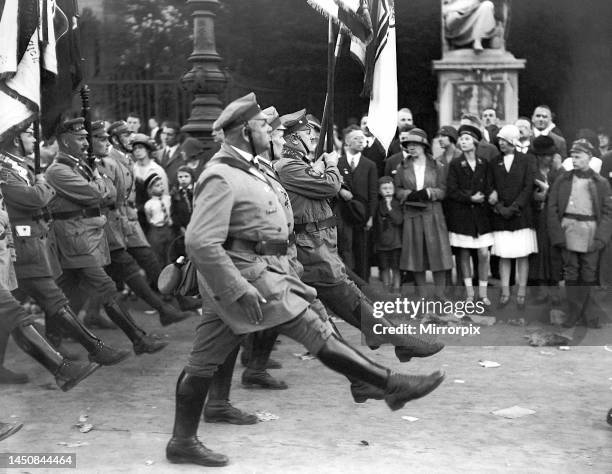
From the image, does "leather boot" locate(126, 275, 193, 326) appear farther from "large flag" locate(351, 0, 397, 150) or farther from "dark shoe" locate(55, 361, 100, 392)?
"large flag" locate(351, 0, 397, 150)

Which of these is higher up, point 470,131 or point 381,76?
point 381,76

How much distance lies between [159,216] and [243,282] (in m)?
5.10

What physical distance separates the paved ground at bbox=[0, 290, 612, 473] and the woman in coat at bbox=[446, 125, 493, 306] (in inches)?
67.5

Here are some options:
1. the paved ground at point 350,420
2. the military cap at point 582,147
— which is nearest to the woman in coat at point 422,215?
the military cap at point 582,147

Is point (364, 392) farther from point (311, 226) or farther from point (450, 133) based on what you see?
point (450, 133)

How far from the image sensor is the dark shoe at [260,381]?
6352 mm

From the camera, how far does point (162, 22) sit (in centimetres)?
1123

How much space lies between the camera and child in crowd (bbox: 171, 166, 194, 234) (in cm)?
934

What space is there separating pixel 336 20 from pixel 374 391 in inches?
112

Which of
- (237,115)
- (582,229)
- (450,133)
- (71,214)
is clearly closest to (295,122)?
(237,115)

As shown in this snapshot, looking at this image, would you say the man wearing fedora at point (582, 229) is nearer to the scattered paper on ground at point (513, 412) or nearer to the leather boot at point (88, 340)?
the scattered paper on ground at point (513, 412)

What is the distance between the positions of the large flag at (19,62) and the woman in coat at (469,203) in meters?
3.99

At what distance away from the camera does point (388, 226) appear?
909 centimetres

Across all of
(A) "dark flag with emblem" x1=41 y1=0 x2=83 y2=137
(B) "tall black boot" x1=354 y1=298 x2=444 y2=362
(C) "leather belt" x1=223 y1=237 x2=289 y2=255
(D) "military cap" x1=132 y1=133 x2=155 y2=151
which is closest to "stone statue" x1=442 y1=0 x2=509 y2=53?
(D) "military cap" x1=132 y1=133 x2=155 y2=151
